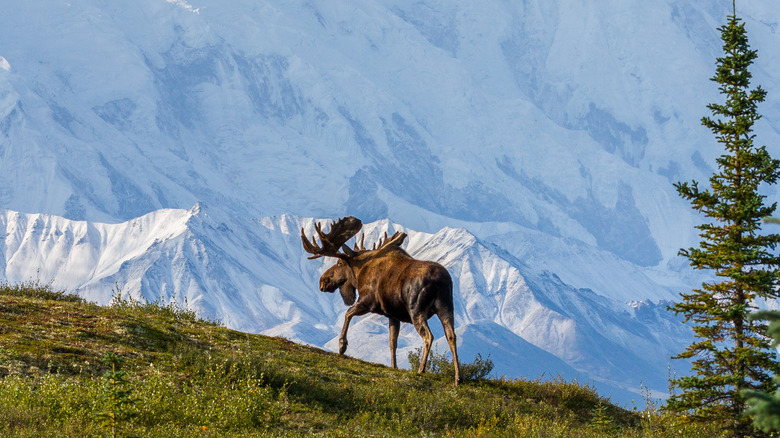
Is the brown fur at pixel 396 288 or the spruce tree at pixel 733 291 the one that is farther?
the brown fur at pixel 396 288

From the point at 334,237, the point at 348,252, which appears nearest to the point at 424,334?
the point at 348,252

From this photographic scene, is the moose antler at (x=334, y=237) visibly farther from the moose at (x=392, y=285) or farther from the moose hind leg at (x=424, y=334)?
the moose hind leg at (x=424, y=334)

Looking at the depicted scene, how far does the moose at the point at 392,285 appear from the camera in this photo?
2073 centimetres

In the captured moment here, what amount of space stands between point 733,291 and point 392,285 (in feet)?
27.5

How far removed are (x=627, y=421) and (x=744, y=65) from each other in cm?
788

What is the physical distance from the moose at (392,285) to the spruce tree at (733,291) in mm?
4897

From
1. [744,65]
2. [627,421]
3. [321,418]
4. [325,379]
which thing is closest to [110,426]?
[321,418]

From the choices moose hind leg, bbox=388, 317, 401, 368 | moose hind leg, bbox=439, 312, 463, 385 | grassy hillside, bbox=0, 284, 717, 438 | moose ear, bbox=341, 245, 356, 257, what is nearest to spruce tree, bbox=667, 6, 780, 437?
grassy hillside, bbox=0, 284, 717, 438

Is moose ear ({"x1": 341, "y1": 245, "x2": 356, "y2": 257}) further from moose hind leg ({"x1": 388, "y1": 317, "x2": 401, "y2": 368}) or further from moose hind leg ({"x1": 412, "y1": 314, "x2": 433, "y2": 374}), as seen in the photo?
moose hind leg ({"x1": 412, "y1": 314, "x2": 433, "y2": 374})

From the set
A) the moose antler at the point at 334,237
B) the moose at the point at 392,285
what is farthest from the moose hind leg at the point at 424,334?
the moose antler at the point at 334,237

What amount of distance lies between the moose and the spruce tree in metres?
4.90

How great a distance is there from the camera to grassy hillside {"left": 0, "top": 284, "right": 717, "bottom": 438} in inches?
492

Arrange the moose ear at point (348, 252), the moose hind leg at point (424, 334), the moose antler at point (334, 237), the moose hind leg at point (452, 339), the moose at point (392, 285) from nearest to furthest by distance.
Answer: the moose hind leg at point (452, 339) < the moose hind leg at point (424, 334) < the moose at point (392, 285) < the moose ear at point (348, 252) < the moose antler at point (334, 237)

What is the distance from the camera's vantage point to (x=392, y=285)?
2184cm
